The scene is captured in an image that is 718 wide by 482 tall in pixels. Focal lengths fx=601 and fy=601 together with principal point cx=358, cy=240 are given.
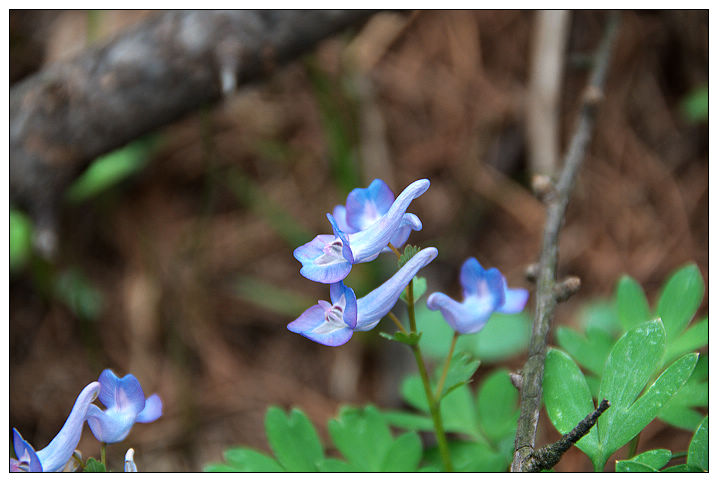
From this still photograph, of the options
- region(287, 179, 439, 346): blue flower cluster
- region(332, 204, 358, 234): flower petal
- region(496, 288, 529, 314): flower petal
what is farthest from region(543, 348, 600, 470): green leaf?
region(332, 204, 358, 234): flower petal

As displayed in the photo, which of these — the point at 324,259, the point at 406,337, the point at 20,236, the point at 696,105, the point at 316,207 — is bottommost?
the point at 406,337

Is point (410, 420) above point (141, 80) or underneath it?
underneath

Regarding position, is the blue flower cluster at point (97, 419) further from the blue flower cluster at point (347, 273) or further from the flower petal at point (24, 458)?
the blue flower cluster at point (347, 273)

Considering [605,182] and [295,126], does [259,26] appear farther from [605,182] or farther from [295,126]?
[605,182]

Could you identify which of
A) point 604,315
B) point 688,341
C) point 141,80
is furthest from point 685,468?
point 141,80

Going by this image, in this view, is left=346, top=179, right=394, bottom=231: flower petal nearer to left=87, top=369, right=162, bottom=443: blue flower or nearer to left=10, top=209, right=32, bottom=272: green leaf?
left=87, top=369, right=162, bottom=443: blue flower

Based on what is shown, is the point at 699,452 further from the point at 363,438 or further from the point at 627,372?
the point at 363,438
